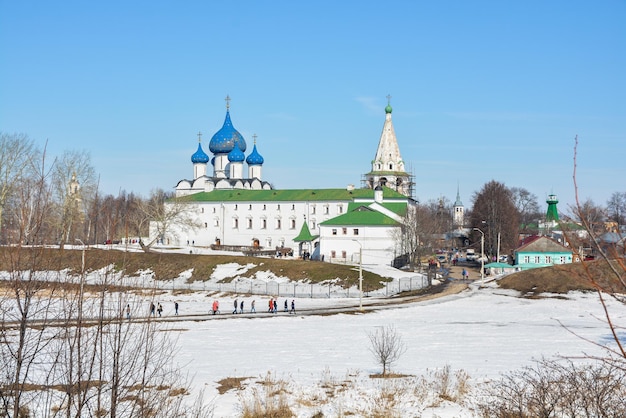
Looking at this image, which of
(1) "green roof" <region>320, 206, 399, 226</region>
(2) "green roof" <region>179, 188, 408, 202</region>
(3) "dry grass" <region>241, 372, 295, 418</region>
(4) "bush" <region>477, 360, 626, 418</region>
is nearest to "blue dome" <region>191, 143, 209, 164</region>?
(2) "green roof" <region>179, 188, 408, 202</region>

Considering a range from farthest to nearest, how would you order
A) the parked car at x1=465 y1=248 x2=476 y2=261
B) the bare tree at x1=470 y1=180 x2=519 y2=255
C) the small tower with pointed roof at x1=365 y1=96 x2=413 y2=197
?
the small tower with pointed roof at x1=365 y1=96 x2=413 y2=197
the parked car at x1=465 y1=248 x2=476 y2=261
the bare tree at x1=470 y1=180 x2=519 y2=255

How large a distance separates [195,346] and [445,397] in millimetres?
14952

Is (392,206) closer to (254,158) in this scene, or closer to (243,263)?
(243,263)

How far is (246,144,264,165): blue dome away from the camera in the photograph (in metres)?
113

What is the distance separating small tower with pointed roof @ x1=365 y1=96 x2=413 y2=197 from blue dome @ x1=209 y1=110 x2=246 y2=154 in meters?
22.8

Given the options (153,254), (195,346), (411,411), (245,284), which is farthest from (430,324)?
(153,254)

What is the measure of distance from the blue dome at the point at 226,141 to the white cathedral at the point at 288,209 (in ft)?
0.57

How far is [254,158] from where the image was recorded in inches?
4464

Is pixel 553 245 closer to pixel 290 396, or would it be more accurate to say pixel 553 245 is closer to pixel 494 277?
pixel 494 277

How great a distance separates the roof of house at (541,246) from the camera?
226 feet

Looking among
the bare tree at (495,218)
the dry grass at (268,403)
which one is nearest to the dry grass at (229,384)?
the dry grass at (268,403)

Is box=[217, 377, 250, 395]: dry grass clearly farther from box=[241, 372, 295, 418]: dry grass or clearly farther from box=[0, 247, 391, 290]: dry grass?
box=[0, 247, 391, 290]: dry grass

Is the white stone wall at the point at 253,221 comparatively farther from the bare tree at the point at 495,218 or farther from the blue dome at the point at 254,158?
the bare tree at the point at 495,218

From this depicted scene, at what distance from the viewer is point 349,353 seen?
29.3 meters
